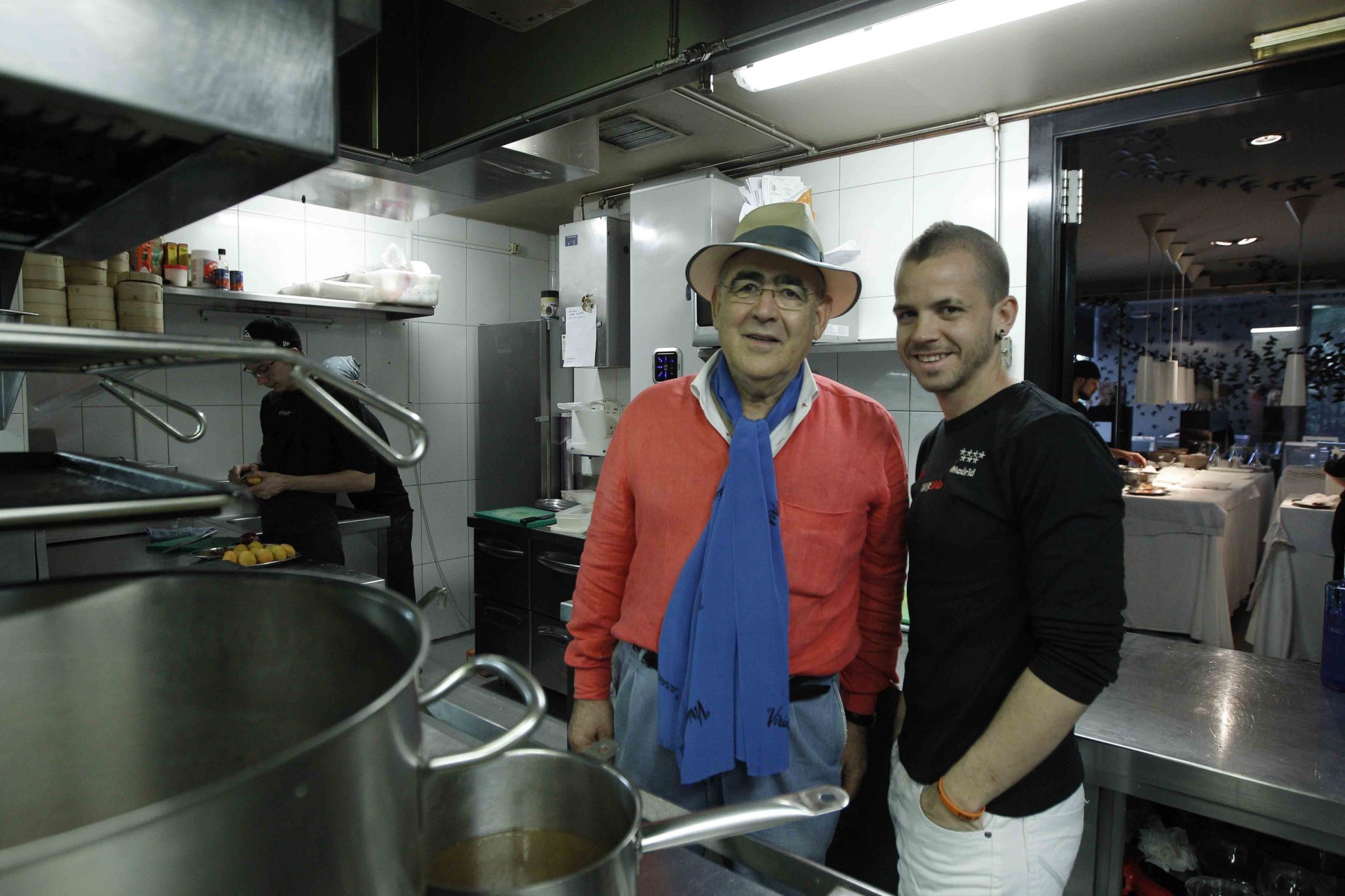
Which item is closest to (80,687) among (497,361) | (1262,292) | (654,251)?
(654,251)

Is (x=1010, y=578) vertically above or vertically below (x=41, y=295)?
below

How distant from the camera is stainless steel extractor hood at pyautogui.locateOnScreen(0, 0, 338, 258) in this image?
1.26 feet

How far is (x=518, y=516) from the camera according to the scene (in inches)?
151

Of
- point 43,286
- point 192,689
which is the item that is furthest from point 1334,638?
point 43,286

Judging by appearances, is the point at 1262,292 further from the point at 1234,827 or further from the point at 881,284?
the point at 1234,827

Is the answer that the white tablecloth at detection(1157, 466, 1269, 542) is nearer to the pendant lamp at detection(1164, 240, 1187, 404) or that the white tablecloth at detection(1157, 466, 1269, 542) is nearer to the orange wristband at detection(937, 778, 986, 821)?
the pendant lamp at detection(1164, 240, 1187, 404)

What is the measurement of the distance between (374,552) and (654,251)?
2.01 m

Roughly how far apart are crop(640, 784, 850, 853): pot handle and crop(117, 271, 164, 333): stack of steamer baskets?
2.48 m

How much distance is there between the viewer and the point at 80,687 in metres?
0.50

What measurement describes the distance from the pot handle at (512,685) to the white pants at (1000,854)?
1.03 metres

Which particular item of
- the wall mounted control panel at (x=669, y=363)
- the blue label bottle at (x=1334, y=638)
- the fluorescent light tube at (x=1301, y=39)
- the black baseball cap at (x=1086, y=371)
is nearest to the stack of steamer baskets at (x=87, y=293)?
the wall mounted control panel at (x=669, y=363)

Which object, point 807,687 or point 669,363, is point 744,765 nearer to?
point 807,687

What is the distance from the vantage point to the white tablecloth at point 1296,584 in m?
3.68

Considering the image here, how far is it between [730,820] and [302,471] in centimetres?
320
